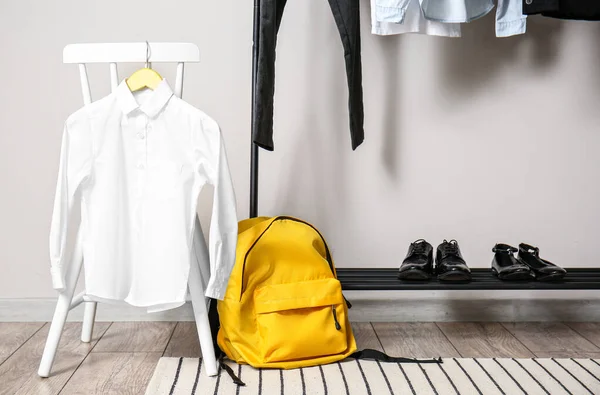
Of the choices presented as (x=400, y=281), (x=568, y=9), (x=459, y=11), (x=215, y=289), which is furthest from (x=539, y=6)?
(x=215, y=289)

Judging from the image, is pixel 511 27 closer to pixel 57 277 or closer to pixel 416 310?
pixel 416 310

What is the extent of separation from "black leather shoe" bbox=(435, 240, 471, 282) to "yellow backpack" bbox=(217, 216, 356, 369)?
329 mm

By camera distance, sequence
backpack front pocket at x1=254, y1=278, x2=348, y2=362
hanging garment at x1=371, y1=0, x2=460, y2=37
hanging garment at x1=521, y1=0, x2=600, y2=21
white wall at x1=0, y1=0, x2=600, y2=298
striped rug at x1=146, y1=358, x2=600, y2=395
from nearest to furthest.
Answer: striped rug at x1=146, y1=358, x2=600, y2=395 < backpack front pocket at x1=254, y1=278, x2=348, y2=362 < hanging garment at x1=521, y1=0, x2=600, y2=21 < hanging garment at x1=371, y1=0, x2=460, y2=37 < white wall at x1=0, y1=0, x2=600, y2=298

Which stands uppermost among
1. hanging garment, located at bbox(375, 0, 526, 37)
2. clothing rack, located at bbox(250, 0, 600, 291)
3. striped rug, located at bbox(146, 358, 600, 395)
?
hanging garment, located at bbox(375, 0, 526, 37)

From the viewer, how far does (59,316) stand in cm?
176

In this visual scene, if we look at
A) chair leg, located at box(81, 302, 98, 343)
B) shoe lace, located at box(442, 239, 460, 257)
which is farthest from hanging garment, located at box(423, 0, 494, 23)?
chair leg, located at box(81, 302, 98, 343)

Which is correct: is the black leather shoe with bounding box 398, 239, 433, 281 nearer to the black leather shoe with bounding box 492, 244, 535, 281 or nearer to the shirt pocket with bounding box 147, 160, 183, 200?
the black leather shoe with bounding box 492, 244, 535, 281

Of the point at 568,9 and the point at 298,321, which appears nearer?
the point at 298,321

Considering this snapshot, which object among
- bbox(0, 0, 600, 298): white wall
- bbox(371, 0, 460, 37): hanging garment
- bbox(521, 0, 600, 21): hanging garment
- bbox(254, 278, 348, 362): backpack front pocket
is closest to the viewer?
bbox(254, 278, 348, 362): backpack front pocket

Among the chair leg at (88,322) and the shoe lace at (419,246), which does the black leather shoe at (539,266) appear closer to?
the shoe lace at (419,246)

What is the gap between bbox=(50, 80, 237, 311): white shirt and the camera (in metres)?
1.69

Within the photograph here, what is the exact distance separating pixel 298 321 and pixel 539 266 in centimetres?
75

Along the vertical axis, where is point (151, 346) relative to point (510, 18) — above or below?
below

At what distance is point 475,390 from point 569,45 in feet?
4.11
